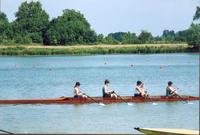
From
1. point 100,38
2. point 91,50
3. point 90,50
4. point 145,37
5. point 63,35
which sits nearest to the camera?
point 91,50

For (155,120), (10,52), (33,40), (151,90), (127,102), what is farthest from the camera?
(33,40)

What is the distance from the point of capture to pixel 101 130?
82.9 ft

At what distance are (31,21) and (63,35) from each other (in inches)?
381

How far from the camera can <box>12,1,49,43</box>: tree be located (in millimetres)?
121762

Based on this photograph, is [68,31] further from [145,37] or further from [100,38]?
[145,37]

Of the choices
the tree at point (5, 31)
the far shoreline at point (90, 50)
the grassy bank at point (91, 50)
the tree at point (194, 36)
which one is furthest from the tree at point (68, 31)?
the tree at point (194, 36)

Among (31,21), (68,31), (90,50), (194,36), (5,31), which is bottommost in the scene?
(90,50)

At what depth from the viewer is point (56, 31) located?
398 feet

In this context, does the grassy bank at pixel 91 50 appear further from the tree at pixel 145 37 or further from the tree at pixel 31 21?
the tree at pixel 145 37

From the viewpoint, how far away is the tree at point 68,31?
393 feet

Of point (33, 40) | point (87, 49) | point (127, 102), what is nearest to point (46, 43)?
point (33, 40)

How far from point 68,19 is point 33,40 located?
35.6 ft

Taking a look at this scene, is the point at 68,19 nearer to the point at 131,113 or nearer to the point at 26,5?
Result: the point at 26,5

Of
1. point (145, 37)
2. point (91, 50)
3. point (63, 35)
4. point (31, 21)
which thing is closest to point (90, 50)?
point (91, 50)
